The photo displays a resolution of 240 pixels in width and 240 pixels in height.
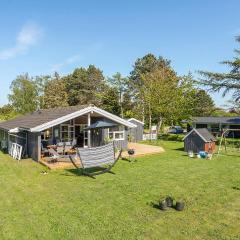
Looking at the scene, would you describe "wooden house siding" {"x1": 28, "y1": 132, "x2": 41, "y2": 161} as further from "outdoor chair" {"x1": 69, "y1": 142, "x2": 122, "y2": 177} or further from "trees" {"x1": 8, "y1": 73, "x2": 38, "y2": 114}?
"trees" {"x1": 8, "y1": 73, "x2": 38, "y2": 114}

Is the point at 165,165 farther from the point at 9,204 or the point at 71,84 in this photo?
the point at 71,84

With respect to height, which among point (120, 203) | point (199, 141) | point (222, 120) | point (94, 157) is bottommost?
point (120, 203)

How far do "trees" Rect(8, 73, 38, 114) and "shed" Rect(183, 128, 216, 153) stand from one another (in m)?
44.3


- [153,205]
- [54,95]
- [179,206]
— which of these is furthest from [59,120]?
[54,95]

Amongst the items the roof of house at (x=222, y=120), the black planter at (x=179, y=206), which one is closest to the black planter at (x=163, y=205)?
the black planter at (x=179, y=206)

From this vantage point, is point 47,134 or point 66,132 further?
point 66,132

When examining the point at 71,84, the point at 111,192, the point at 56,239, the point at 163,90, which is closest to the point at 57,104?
the point at 71,84

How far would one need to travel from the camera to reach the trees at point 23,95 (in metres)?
61.2

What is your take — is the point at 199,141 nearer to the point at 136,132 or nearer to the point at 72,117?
the point at 72,117

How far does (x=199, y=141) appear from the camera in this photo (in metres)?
23.4

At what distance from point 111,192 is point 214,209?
418 cm

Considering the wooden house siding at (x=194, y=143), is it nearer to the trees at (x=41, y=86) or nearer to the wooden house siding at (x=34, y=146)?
the wooden house siding at (x=34, y=146)

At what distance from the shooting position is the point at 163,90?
127 feet

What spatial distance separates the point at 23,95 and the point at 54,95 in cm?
760
